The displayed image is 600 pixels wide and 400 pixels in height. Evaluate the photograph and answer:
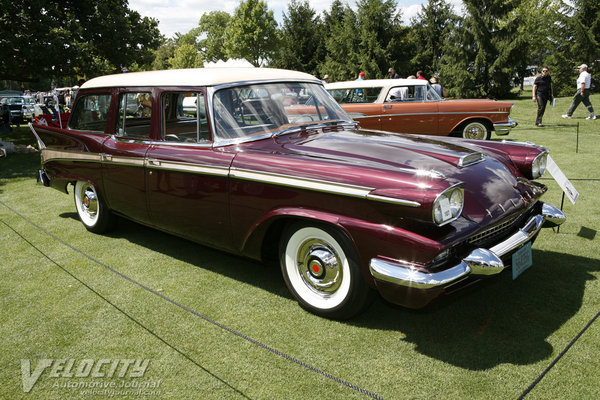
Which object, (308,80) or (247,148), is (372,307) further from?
(308,80)

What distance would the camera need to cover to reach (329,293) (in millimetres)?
3217

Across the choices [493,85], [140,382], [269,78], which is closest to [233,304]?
[140,382]

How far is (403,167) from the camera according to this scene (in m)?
2.88

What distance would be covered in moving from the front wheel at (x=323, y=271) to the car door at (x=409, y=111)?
7522 millimetres

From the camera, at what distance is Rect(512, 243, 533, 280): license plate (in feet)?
9.82

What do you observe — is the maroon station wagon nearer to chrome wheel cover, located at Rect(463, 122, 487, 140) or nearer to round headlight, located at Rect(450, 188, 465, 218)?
round headlight, located at Rect(450, 188, 465, 218)

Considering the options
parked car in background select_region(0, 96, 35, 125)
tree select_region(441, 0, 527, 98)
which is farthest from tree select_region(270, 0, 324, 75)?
parked car in background select_region(0, 96, 35, 125)

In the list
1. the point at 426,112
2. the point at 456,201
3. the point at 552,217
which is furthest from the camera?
the point at 426,112

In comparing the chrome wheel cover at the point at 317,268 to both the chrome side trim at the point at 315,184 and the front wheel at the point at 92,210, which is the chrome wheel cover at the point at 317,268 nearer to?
the chrome side trim at the point at 315,184

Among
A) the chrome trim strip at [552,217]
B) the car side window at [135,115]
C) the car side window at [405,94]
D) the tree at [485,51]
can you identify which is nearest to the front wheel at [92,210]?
the car side window at [135,115]

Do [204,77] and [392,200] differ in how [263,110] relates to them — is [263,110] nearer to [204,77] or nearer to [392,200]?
[204,77]

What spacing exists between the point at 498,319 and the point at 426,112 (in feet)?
25.3

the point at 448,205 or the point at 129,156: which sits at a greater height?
the point at 129,156

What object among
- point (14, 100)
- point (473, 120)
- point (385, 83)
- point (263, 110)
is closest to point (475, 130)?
point (473, 120)
